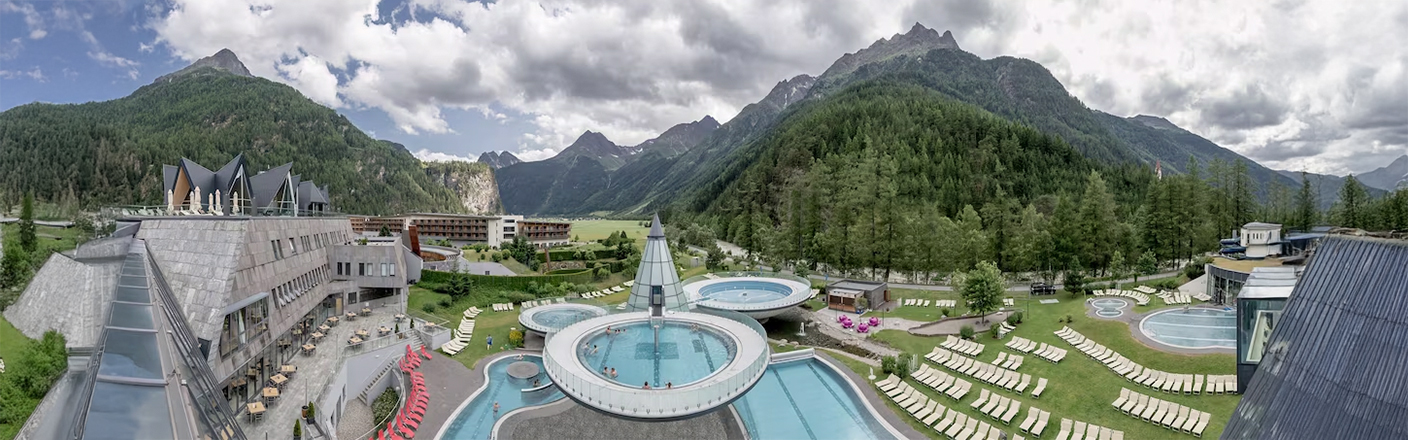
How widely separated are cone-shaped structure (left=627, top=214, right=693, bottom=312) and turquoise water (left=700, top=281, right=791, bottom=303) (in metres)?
11.8

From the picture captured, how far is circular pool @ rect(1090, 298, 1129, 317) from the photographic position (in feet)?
123

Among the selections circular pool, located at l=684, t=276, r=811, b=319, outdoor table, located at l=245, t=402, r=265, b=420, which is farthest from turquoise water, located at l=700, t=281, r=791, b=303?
outdoor table, located at l=245, t=402, r=265, b=420

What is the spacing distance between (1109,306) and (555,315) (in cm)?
4008

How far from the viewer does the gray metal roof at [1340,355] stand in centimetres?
764

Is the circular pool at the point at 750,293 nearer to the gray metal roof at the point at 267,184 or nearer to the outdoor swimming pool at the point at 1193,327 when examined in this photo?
the outdoor swimming pool at the point at 1193,327

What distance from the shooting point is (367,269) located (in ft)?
147

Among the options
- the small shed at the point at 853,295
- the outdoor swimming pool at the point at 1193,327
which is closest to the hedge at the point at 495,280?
the small shed at the point at 853,295

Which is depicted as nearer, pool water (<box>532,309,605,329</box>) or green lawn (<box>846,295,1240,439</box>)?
green lawn (<box>846,295,1240,439</box>)

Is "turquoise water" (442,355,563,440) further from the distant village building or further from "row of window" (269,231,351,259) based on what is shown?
the distant village building

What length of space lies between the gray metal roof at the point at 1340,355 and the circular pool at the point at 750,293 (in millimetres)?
31348

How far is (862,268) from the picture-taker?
204 ft

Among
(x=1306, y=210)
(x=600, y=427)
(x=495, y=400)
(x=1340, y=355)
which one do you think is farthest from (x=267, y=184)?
(x=1306, y=210)

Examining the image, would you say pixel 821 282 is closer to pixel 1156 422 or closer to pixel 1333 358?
pixel 1156 422

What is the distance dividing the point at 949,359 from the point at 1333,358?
24732 millimetres
